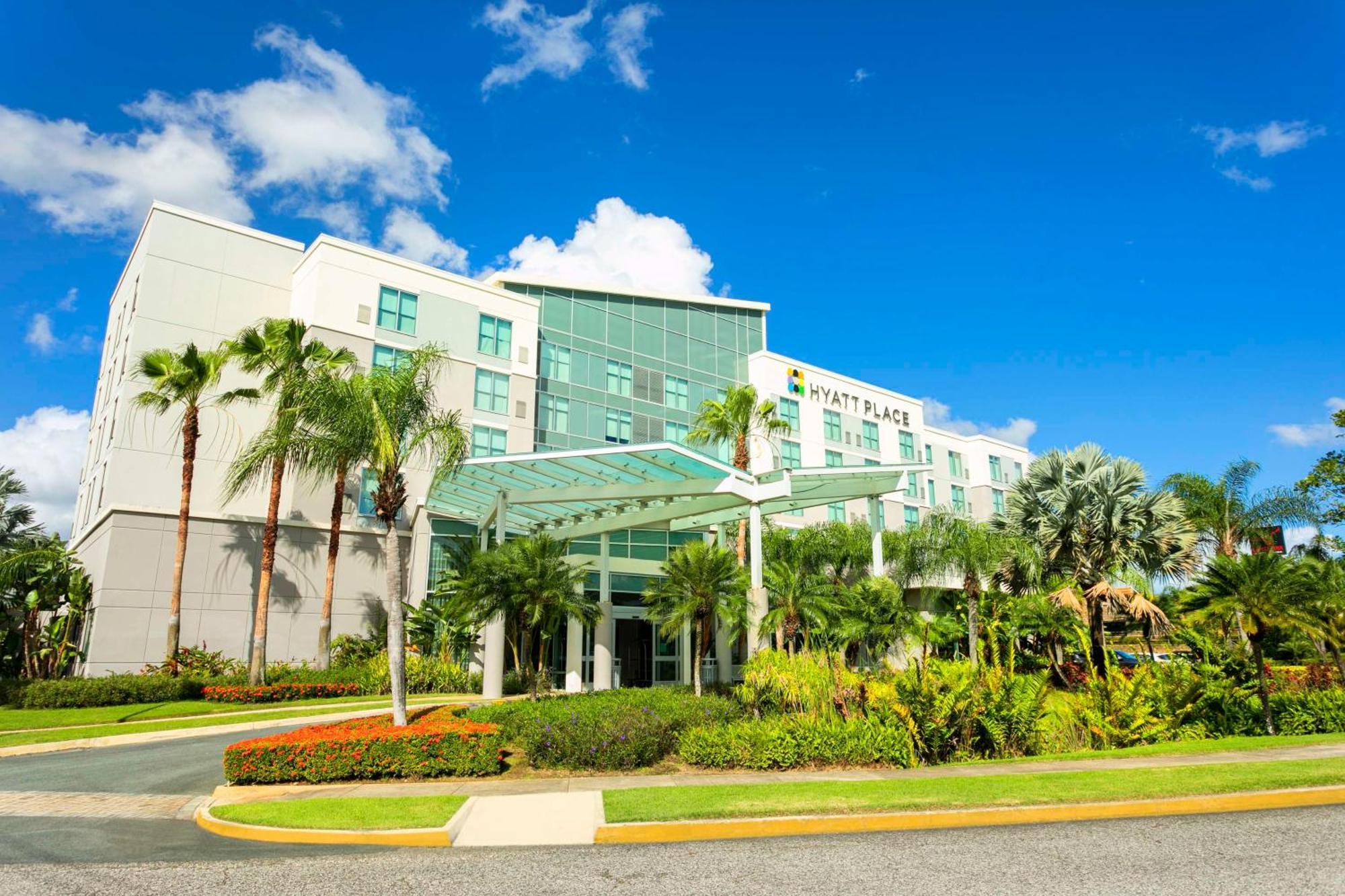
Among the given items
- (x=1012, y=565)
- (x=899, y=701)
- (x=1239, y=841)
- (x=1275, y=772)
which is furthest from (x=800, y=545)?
(x=1239, y=841)

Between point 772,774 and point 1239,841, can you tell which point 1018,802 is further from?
point 772,774

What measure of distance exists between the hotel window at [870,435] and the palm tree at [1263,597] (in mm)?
31494

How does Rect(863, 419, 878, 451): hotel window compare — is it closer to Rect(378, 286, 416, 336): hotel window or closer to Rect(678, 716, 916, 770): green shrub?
Rect(378, 286, 416, 336): hotel window

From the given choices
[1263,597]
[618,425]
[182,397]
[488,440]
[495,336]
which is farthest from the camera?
[618,425]

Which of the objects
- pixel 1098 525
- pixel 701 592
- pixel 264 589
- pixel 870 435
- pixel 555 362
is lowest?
pixel 701 592

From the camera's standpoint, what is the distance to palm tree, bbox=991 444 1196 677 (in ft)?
87.9

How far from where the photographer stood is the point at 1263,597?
1711 centimetres

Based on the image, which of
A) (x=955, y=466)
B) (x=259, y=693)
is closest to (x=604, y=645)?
(x=259, y=693)

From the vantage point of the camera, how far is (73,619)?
27.7 metres

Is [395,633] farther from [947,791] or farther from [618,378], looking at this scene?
[618,378]

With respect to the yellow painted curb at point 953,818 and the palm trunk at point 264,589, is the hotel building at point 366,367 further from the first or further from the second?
the yellow painted curb at point 953,818

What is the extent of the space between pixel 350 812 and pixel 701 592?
11.4m

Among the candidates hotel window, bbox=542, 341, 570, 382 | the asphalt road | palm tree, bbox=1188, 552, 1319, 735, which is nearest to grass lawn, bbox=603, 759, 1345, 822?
the asphalt road

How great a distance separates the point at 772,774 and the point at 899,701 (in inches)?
114
